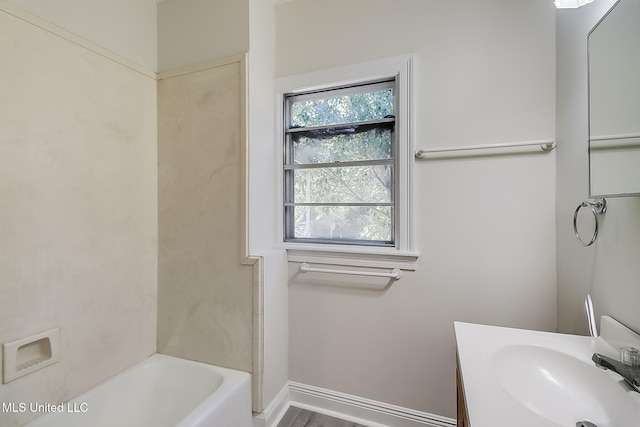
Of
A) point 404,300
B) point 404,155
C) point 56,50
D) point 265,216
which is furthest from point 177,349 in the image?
point 404,155

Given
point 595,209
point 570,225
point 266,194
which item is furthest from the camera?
point 266,194

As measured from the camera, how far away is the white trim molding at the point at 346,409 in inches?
59.6

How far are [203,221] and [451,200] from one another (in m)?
1.45

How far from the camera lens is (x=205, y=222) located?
163cm

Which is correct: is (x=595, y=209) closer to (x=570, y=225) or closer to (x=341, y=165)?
(x=570, y=225)

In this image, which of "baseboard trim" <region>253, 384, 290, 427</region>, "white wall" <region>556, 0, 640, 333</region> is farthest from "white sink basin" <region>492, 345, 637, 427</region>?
"baseboard trim" <region>253, 384, 290, 427</region>

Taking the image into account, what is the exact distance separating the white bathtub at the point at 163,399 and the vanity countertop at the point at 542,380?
3.67ft

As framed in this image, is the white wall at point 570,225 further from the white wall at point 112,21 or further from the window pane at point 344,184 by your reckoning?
the white wall at point 112,21

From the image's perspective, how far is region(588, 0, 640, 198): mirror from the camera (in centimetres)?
80

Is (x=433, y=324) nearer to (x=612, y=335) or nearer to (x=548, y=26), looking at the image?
(x=612, y=335)

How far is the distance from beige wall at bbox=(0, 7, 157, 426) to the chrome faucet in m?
2.11

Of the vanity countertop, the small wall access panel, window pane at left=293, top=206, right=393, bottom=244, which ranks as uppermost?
window pane at left=293, top=206, right=393, bottom=244

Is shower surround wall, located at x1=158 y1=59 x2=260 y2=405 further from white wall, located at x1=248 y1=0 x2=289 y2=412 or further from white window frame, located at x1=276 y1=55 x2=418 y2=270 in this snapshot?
white window frame, located at x1=276 y1=55 x2=418 y2=270

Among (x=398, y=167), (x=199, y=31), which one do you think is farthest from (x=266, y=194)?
(x=199, y=31)
